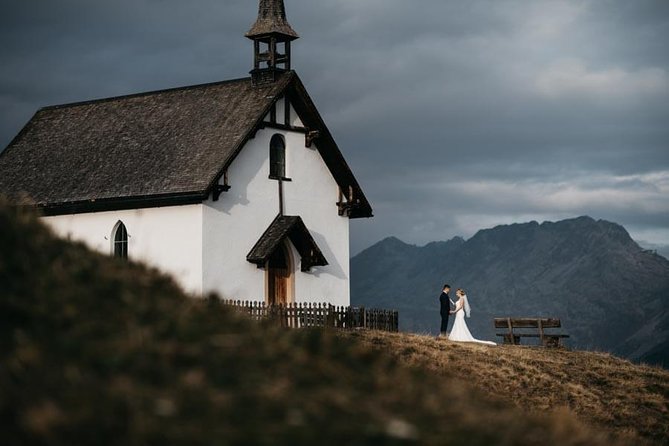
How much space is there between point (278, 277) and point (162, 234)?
16.1ft

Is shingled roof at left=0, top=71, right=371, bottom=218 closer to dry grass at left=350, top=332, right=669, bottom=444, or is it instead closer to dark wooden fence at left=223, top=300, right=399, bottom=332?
dark wooden fence at left=223, top=300, right=399, bottom=332

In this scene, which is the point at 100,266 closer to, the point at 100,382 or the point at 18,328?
the point at 18,328

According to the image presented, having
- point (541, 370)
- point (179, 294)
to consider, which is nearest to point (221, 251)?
point (541, 370)

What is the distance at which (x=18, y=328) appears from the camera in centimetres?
1317

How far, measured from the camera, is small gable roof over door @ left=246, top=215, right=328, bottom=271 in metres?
40.8

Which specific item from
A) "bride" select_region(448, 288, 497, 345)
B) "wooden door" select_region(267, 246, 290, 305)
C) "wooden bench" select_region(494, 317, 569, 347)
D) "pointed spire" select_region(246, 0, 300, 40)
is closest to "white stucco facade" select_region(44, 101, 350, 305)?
"wooden door" select_region(267, 246, 290, 305)

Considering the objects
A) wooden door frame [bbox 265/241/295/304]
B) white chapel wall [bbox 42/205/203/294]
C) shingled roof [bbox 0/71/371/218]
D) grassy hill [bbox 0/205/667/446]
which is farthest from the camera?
wooden door frame [bbox 265/241/295/304]

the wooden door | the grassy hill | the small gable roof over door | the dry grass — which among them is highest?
the small gable roof over door

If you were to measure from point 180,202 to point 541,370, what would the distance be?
1371 centimetres

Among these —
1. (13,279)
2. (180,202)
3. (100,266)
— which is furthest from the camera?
(180,202)

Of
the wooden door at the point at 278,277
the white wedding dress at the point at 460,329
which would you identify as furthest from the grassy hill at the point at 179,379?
the white wedding dress at the point at 460,329

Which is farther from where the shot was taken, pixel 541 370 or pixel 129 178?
pixel 129 178

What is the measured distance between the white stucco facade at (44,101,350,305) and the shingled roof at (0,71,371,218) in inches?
22.6

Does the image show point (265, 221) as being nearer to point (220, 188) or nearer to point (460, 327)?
point (220, 188)
